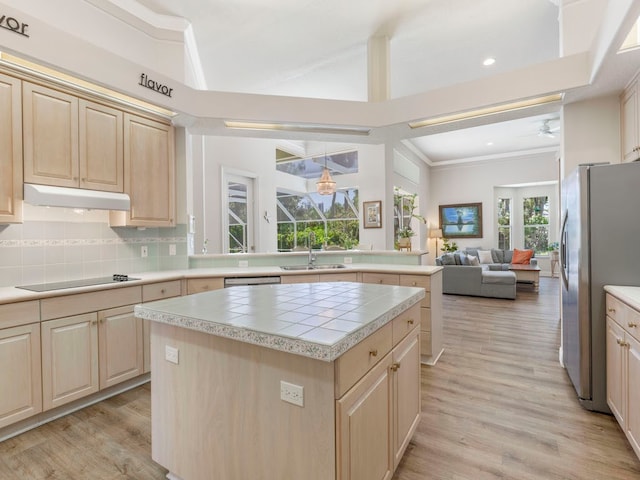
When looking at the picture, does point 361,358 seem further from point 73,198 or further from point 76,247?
point 76,247

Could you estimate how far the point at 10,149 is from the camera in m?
2.22

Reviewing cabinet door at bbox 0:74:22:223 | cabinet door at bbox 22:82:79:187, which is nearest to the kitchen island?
cabinet door at bbox 0:74:22:223

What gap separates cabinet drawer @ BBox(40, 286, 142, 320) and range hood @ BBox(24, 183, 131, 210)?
0.70m

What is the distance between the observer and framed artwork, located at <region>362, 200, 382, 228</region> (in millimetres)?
6582

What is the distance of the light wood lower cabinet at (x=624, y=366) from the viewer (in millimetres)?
1711

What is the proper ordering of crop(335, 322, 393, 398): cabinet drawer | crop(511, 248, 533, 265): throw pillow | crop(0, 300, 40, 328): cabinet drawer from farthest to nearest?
crop(511, 248, 533, 265): throw pillow, crop(0, 300, 40, 328): cabinet drawer, crop(335, 322, 393, 398): cabinet drawer

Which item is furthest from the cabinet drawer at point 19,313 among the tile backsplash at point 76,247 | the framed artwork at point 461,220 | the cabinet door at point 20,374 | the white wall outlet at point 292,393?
the framed artwork at point 461,220

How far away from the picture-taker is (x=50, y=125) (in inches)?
95.3

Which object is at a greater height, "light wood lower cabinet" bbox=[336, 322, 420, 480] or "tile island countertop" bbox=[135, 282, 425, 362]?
"tile island countertop" bbox=[135, 282, 425, 362]

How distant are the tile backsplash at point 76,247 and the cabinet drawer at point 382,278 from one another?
6.64 ft

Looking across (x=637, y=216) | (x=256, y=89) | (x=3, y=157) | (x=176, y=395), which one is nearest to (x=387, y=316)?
(x=176, y=395)

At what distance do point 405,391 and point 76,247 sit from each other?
9.65 ft

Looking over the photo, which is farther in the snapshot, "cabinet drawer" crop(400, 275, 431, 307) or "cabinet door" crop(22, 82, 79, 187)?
"cabinet drawer" crop(400, 275, 431, 307)

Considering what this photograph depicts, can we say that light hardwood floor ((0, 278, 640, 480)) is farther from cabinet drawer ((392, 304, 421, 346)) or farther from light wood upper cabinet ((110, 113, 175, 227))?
light wood upper cabinet ((110, 113, 175, 227))
